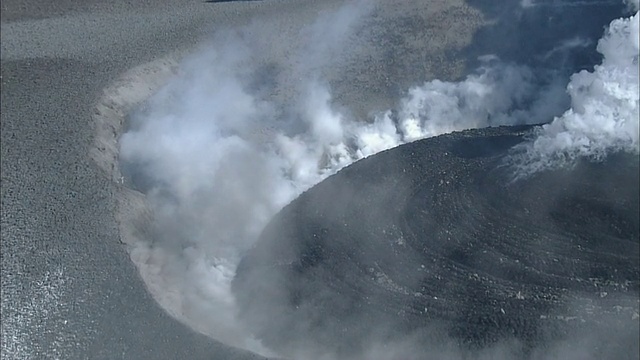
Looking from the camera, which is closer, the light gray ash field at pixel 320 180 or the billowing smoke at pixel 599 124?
the light gray ash field at pixel 320 180

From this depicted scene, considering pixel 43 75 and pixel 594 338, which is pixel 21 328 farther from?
pixel 594 338

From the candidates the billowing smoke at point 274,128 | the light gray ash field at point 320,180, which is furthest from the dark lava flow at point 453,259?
the billowing smoke at point 274,128

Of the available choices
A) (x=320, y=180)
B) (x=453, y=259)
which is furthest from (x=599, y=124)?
(x=320, y=180)

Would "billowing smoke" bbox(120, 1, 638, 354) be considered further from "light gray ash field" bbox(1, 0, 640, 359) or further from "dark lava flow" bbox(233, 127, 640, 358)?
"dark lava flow" bbox(233, 127, 640, 358)

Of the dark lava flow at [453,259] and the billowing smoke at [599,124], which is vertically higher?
the billowing smoke at [599,124]

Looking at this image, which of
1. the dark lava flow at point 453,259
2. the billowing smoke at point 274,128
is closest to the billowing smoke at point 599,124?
the billowing smoke at point 274,128

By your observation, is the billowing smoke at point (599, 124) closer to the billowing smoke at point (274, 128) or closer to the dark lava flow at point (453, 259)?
the billowing smoke at point (274, 128)

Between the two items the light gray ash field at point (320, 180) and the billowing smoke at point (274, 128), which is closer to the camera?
the light gray ash field at point (320, 180)
